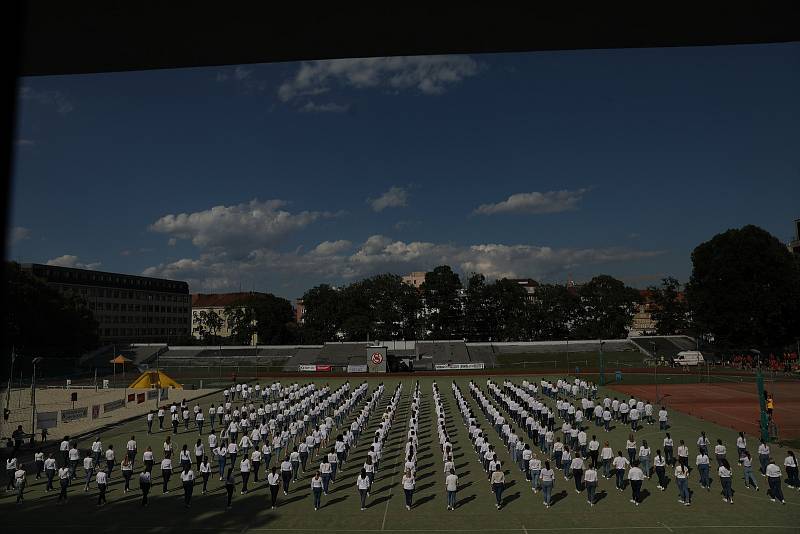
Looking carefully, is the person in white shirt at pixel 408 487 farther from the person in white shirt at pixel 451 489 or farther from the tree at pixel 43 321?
the tree at pixel 43 321

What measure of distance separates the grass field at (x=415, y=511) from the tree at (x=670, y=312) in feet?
232

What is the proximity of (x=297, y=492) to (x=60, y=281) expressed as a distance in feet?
322

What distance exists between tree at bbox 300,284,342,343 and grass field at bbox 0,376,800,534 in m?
68.1

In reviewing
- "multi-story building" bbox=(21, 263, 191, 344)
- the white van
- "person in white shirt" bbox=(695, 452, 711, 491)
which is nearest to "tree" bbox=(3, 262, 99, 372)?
"multi-story building" bbox=(21, 263, 191, 344)

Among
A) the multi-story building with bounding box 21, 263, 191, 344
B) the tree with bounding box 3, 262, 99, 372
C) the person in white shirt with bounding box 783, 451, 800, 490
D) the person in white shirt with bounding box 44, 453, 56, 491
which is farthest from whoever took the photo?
the multi-story building with bounding box 21, 263, 191, 344

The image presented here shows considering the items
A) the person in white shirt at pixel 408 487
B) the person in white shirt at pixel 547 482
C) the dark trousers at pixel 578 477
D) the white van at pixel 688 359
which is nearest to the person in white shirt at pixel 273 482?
the person in white shirt at pixel 408 487

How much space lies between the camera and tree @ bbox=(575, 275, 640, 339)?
8494cm

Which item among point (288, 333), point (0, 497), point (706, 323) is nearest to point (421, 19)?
point (0, 497)

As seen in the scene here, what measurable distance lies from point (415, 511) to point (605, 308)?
79.5 m

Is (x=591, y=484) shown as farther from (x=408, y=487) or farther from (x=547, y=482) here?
(x=408, y=487)

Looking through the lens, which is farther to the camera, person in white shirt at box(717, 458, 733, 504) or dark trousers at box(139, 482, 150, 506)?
dark trousers at box(139, 482, 150, 506)

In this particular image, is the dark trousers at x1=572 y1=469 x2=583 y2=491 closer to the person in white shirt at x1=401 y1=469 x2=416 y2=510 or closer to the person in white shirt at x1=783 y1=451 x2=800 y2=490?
the person in white shirt at x1=401 y1=469 x2=416 y2=510

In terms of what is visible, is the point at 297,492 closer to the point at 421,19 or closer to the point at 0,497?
the point at 0,497

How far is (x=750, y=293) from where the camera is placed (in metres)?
55.5
